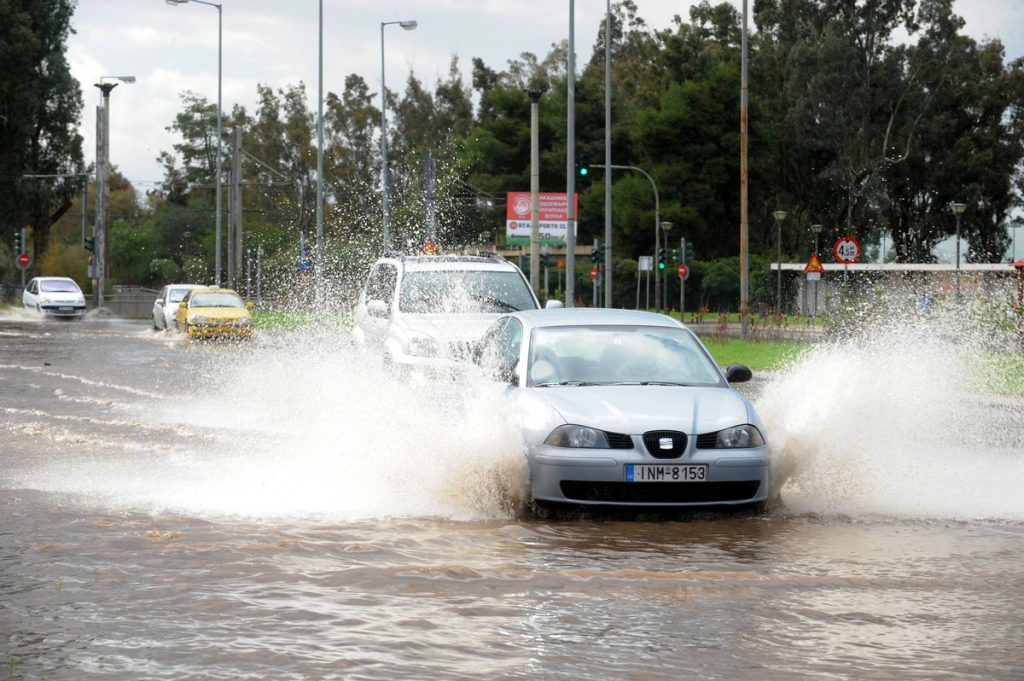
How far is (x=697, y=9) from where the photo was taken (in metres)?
94.6

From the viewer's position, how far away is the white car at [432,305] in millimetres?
17484

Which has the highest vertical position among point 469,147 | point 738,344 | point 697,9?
point 697,9

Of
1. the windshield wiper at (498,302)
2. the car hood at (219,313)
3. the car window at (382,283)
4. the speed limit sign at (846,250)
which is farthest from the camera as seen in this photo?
the car hood at (219,313)

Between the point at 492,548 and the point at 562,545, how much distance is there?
0.44 meters

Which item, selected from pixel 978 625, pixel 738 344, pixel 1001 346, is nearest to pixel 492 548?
pixel 978 625

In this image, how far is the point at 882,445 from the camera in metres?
12.7

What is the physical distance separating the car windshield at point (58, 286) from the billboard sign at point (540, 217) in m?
30.6

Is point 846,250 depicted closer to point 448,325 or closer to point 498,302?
point 498,302

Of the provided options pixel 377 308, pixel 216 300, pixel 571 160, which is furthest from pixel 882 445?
pixel 216 300

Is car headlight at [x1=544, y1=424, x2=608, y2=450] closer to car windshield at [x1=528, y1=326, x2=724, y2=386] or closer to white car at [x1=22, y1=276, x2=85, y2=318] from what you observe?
car windshield at [x1=528, y1=326, x2=724, y2=386]

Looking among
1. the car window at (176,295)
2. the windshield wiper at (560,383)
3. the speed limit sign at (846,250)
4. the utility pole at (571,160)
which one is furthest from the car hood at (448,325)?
the car window at (176,295)

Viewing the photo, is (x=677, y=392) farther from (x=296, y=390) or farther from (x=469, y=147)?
(x=469, y=147)

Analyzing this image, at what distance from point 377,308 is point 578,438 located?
346 inches

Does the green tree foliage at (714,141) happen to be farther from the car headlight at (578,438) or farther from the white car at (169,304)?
the car headlight at (578,438)
